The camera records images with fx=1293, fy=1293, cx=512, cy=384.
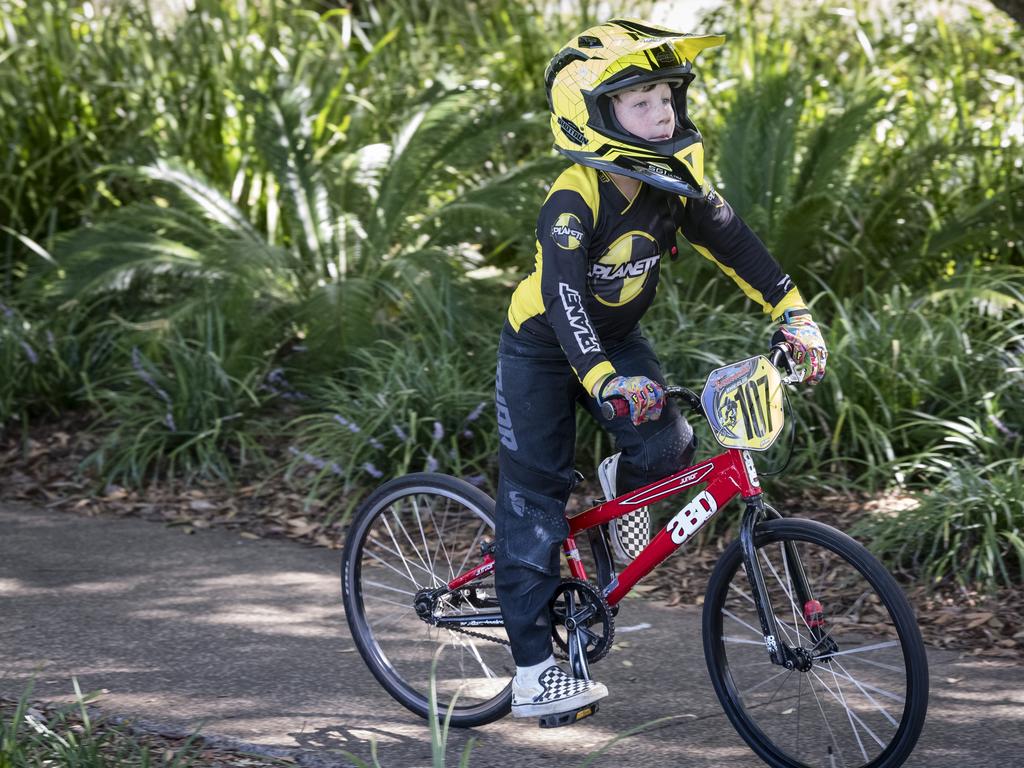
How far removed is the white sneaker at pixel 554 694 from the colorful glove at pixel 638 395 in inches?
33.9

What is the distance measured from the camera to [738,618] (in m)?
3.95

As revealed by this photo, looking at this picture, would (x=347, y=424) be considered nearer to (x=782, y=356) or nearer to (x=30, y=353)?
(x=30, y=353)

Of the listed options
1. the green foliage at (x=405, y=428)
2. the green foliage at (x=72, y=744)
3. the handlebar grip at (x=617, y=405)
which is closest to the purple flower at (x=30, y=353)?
the green foliage at (x=405, y=428)

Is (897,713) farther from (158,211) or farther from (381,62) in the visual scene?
(381,62)

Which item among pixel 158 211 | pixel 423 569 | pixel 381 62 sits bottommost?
pixel 423 569

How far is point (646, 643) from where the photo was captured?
4520mm

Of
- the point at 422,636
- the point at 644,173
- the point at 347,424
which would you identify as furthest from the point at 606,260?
the point at 347,424

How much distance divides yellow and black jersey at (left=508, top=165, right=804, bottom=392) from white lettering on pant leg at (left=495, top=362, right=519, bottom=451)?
0.55 feet

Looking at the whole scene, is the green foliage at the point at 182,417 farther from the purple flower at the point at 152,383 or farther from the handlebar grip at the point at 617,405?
the handlebar grip at the point at 617,405

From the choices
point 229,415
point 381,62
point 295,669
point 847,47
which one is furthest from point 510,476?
point 847,47

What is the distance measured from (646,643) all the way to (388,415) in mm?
1882

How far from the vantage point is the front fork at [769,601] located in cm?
325

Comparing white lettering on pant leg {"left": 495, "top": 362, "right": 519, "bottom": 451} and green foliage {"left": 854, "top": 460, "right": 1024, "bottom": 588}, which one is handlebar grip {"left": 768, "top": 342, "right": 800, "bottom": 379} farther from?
green foliage {"left": 854, "top": 460, "right": 1024, "bottom": 588}

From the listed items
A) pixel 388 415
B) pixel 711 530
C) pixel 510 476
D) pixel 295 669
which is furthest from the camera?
pixel 388 415
